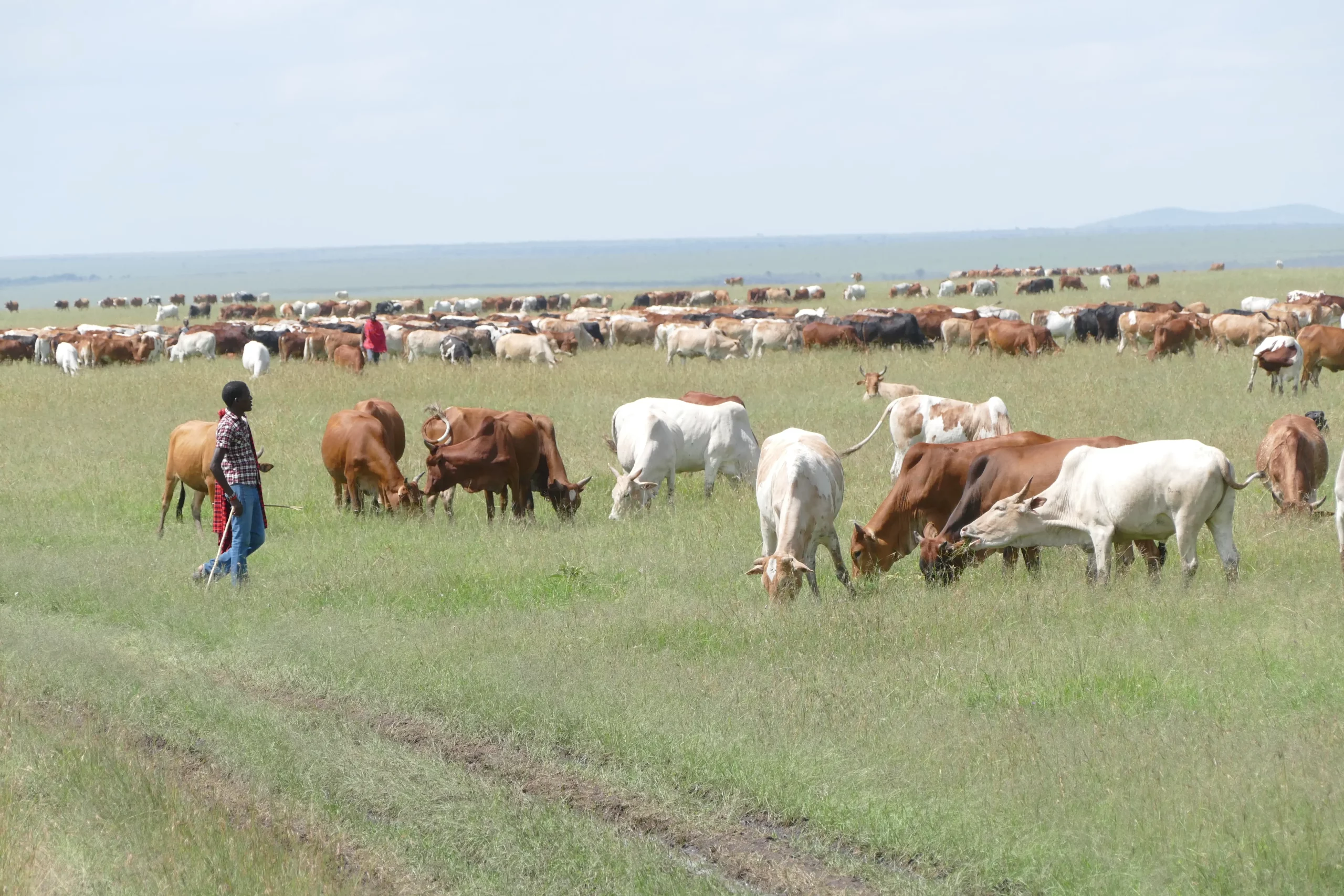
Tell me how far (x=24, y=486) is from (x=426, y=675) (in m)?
11.9

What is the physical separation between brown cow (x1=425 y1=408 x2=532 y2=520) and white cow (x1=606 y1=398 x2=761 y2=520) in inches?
49.5

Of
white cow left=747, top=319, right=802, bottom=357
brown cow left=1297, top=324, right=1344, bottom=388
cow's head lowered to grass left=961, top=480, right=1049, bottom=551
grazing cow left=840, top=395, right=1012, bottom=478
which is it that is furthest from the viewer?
white cow left=747, top=319, right=802, bottom=357

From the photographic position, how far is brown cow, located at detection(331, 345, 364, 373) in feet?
113

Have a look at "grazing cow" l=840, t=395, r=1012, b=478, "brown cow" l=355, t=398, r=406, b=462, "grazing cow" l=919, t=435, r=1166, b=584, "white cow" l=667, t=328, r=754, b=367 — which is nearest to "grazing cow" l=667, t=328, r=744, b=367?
"white cow" l=667, t=328, r=754, b=367

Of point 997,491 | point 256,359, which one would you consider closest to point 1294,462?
point 997,491

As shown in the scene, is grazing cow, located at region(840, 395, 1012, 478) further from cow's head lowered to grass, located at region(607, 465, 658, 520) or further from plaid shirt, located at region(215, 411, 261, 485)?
plaid shirt, located at region(215, 411, 261, 485)

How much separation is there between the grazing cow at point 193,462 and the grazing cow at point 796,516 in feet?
19.7

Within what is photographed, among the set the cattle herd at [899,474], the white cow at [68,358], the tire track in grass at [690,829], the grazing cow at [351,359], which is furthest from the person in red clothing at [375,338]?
the tire track in grass at [690,829]

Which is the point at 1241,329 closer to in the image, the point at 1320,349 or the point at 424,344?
the point at 1320,349

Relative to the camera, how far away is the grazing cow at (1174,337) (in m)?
32.9

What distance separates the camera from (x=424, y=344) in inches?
1594

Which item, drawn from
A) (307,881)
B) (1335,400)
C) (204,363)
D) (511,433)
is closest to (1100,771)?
(307,881)

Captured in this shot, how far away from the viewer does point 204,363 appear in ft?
127

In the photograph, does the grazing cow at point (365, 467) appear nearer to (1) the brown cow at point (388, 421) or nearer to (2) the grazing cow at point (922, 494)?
(1) the brown cow at point (388, 421)
